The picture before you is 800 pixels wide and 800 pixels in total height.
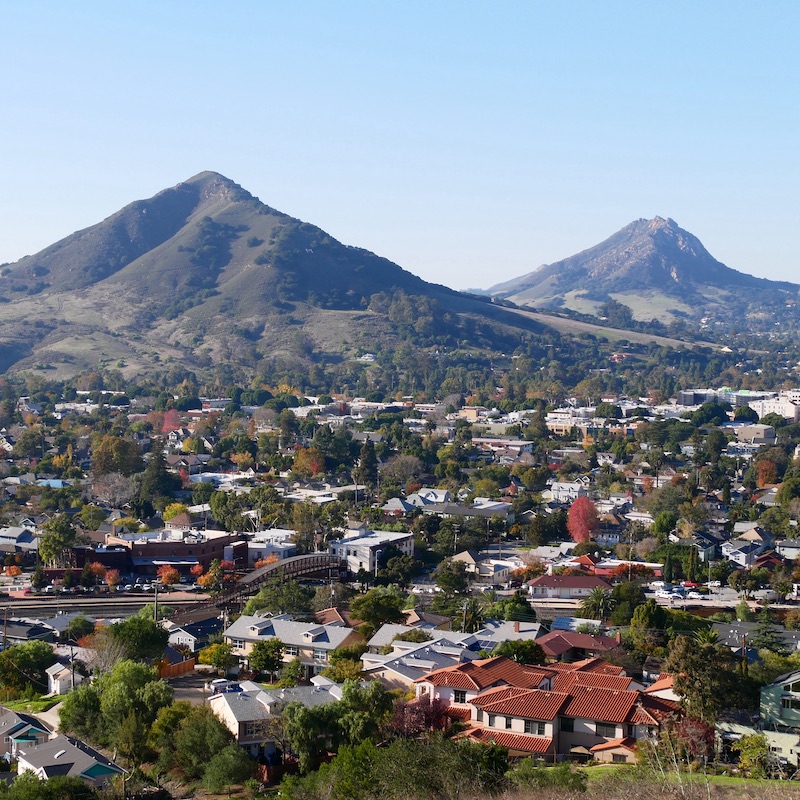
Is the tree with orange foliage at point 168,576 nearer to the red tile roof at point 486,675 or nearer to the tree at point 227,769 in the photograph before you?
the red tile roof at point 486,675

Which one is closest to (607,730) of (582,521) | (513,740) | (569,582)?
(513,740)

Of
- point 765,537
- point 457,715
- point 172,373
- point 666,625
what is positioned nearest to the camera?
point 457,715

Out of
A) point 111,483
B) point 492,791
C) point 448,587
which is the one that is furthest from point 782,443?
point 492,791

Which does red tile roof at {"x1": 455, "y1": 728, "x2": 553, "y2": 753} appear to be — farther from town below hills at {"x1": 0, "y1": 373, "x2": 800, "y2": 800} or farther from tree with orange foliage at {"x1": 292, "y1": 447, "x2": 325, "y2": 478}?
tree with orange foliage at {"x1": 292, "y1": 447, "x2": 325, "y2": 478}

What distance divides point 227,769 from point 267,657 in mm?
5847

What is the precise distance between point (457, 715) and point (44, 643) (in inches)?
372

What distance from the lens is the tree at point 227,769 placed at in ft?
62.1

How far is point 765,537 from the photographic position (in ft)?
138

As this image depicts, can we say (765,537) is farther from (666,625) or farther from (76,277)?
(76,277)

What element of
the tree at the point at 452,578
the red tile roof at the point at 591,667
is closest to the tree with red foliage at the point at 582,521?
the tree at the point at 452,578

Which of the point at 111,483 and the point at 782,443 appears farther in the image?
the point at 782,443

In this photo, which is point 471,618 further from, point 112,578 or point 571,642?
point 112,578

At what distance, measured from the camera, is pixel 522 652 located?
24188mm

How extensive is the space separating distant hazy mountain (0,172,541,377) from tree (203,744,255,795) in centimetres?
9674
